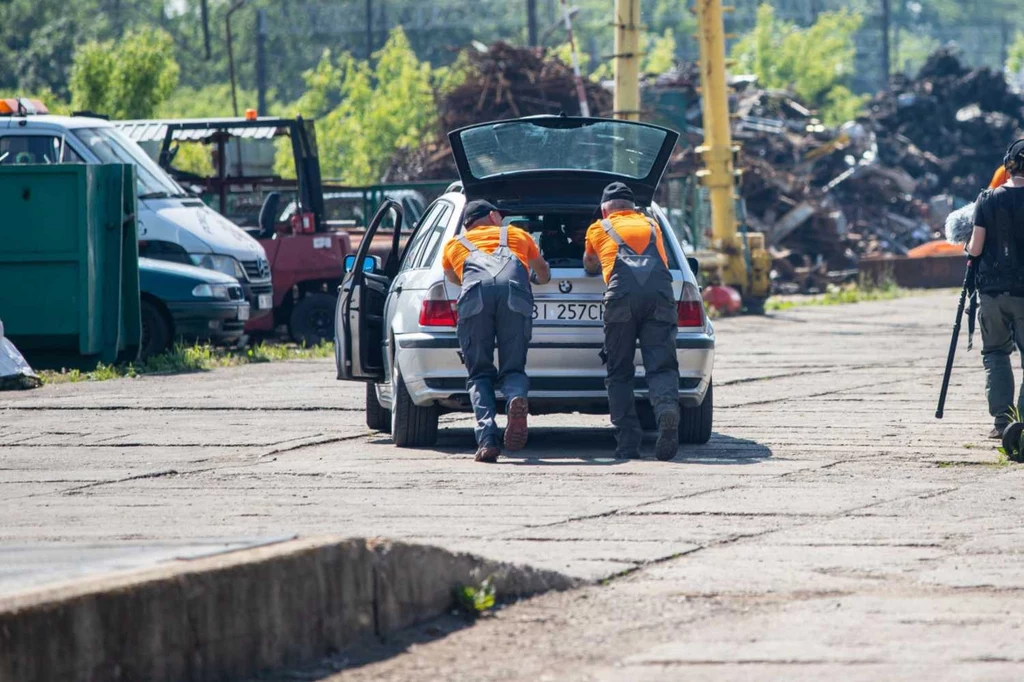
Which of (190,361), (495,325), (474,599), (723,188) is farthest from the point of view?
(723,188)

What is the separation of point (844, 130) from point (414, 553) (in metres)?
41.9

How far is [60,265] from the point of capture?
640 inches

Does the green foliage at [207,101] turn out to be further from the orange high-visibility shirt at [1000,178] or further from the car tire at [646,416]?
the orange high-visibility shirt at [1000,178]

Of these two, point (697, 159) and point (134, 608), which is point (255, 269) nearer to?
point (134, 608)

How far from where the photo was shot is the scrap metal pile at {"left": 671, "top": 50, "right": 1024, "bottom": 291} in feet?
122

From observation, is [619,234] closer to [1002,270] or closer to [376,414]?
[1002,270]

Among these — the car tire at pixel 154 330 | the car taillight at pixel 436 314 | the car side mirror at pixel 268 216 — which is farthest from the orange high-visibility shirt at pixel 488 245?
the car side mirror at pixel 268 216

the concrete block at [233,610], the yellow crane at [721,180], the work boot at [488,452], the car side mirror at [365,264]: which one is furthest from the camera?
the yellow crane at [721,180]

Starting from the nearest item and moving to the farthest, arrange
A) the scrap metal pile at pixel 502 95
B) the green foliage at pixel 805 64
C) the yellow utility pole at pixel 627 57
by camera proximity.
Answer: the yellow utility pole at pixel 627 57 < the scrap metal pile at pixel 502 95 < the green foliage at pixel 805 64

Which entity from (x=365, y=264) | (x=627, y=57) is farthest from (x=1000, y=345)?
(x=627, y=57)

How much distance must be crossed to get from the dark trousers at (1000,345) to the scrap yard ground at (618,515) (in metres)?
0.27

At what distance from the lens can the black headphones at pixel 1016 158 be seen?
1023cm

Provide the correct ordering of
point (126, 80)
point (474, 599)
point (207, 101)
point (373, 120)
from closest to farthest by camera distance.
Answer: point (474, 599) → point (126, 80) → point (373, 120) → point (207, 101)

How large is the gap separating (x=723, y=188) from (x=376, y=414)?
1539cm
